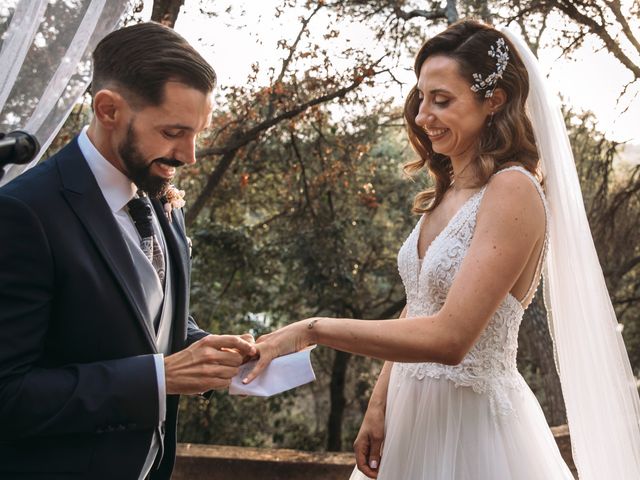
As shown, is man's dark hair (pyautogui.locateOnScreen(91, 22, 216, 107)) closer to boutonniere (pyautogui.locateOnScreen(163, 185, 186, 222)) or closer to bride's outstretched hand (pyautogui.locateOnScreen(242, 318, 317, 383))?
boutonniere (pyautogui.locateOnScreen(163, 185, 186, 222))

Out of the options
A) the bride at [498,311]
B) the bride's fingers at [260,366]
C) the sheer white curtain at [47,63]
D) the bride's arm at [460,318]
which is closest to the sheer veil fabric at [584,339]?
the bride at [498,311]

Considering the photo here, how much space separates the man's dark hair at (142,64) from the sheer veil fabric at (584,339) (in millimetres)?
1184

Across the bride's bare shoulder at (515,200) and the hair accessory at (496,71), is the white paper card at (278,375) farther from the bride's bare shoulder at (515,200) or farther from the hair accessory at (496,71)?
the hair accessory at (496,71)

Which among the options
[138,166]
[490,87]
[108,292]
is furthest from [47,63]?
[490,87]

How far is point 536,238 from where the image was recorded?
6.66 feet

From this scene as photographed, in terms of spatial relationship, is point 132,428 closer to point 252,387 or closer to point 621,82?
point 252,387

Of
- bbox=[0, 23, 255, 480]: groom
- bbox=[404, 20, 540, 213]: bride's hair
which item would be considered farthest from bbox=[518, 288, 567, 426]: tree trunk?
bbox=[0, 23, 255, 480]: groom

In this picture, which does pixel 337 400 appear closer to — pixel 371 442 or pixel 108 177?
pixel 371 442

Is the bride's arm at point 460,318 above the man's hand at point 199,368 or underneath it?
above

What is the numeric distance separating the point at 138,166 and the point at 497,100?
1.20m

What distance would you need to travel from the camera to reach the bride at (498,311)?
209 centimetres

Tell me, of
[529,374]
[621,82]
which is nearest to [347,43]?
[621,82]

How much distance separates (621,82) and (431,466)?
6046mm

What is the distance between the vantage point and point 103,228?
1792mm
